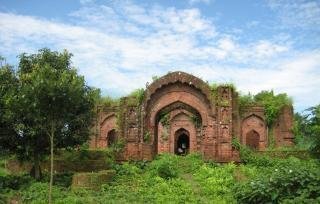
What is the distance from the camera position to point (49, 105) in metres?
16.0

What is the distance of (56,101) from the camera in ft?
52.4

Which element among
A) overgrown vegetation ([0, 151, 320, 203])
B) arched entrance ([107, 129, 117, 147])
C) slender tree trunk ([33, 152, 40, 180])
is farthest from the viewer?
arched entrance ([107, 129, 117, 147])

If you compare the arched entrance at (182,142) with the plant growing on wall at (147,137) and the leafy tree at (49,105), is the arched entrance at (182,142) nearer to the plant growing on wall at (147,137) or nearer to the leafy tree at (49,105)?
the plant growing on wall at (147,137)

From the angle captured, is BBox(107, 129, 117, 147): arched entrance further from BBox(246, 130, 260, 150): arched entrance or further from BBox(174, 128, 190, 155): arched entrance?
BBox(246, 130, 260, 150): arched entrance

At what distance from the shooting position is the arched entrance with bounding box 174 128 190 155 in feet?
128

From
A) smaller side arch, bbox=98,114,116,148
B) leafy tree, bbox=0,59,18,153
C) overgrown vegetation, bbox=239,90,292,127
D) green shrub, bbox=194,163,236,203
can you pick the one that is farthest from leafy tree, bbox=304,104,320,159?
smaller side arch, bbox=98,114,116,148

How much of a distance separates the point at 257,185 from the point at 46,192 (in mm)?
7819

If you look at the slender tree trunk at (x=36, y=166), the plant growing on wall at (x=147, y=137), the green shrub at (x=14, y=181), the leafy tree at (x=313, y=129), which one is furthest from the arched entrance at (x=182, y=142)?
the leafy tree at (x=313, y=129)

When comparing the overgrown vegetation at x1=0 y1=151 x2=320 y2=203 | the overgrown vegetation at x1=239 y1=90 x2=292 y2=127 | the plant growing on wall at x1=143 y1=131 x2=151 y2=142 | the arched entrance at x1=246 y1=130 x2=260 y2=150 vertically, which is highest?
the overgrown vegetation at x1=239 y1=90 x2=292 y2=127

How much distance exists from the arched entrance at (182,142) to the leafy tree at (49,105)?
19708mm

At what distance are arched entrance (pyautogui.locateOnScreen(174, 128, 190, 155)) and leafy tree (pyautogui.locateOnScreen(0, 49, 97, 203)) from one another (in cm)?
1971

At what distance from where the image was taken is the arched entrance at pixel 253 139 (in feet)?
118

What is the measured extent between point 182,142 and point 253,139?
638cm

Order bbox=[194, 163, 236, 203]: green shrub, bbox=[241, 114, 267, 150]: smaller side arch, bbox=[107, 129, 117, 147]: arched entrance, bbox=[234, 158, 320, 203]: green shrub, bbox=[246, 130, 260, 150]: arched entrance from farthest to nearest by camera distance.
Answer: bbox=[107, 129, 117, 147]: arched entrance, bbox=[246, 130, 260, 150]: arched entrance, bbox=[241, 114, 267, 150]: smaller side arch, bbox=[194, 163, 236, 203]: green shrub, bbox=[234, 158, 320, 203]: green shrub
